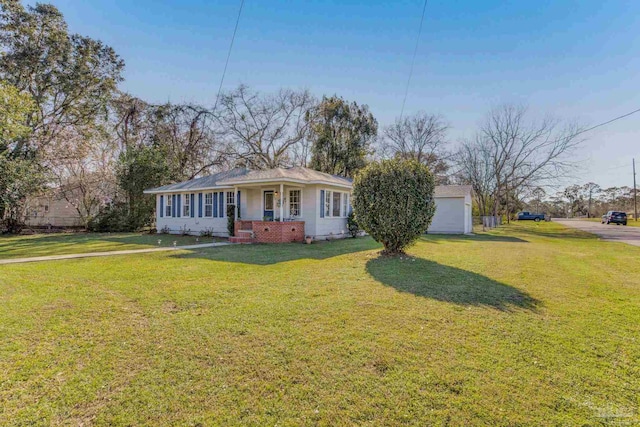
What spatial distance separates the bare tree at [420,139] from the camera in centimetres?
3234

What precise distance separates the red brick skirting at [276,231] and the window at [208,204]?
413cm

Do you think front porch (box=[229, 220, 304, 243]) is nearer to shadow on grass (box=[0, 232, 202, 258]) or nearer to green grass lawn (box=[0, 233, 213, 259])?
green grass lawn (box=[0, 233, 213, 259])

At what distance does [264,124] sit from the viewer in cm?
2764

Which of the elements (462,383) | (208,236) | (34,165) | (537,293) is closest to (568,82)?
(537,293)

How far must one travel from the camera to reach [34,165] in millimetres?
17422

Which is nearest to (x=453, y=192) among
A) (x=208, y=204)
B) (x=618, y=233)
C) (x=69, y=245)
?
(x=618, y=233)

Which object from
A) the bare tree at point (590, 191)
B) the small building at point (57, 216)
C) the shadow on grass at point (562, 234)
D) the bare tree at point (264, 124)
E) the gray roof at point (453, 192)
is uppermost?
the bare tree at point (264, 124)

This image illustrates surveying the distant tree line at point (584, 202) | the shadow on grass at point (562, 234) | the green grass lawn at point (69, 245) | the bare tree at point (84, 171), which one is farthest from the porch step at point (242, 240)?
the distant tree line at point (584, 202)

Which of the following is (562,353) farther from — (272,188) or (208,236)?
(208,236)

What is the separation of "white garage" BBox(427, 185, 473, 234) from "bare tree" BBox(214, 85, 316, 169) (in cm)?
Answer: 1334

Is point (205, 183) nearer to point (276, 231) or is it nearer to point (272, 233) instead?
point (272, 233)

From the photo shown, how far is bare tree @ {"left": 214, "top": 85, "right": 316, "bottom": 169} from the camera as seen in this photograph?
27.2m

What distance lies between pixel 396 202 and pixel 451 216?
1258 centimetres

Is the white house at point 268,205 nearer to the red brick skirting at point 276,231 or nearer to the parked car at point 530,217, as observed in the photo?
the red brick skirting at point 276,231
